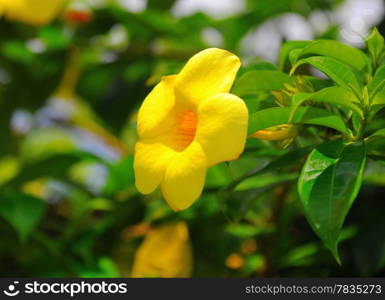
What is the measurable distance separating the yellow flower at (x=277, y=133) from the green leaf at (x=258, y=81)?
6 cm

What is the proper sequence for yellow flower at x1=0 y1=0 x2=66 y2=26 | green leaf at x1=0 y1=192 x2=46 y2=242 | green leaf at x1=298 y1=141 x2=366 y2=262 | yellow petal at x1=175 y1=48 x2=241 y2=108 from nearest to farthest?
green leaf at x1=298 y1=141 x2=366 y2=262 < yellow petal at x1=175 y1=48 x2=241 y2=108 < green leaf at x1=0 y1=192 x2=46 y2=242 < yellow flower at x1=0 y1=0 x2=66 y2=26

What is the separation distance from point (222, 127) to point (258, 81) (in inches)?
4.4

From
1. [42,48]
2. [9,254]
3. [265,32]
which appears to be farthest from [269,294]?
[42,48]

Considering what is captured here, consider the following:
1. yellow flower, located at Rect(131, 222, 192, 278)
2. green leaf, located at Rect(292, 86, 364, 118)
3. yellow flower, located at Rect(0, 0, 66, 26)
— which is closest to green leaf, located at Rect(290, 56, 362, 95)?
green leaf, located at Rect(292, 86, 364, 118)

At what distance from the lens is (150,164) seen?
805 mm

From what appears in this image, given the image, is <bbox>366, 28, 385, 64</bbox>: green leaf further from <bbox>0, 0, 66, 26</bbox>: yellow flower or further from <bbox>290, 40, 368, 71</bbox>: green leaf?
<bbox>0, 0, 66, 26</bbox>: yellow flower

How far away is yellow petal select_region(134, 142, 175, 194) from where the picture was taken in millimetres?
791

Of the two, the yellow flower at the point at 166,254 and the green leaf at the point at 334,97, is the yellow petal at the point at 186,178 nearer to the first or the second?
the green leaf at the point at 334,97

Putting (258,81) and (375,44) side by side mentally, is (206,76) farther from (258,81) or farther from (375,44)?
(375,44)

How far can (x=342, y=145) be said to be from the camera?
74cm

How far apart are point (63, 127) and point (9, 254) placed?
0.92m

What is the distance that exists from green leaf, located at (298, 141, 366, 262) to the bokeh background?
0.20m

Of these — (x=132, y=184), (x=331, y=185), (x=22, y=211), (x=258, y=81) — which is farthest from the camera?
(x=132, y=184)

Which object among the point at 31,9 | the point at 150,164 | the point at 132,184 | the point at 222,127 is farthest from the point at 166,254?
the point at 31,9
